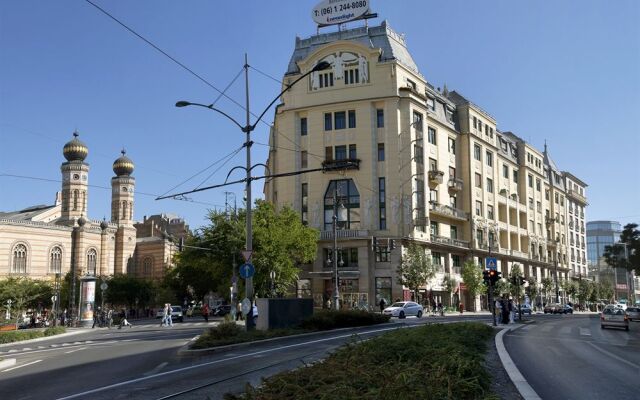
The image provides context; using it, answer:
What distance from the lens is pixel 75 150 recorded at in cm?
9769

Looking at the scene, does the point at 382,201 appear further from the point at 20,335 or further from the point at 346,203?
the point at 20,335

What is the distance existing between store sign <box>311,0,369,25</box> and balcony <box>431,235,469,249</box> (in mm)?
24370

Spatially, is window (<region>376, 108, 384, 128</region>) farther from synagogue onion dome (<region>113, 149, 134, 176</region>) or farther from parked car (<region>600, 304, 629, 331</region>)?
synagogue onion dome (<region>113, 149, 134, 176</region>)

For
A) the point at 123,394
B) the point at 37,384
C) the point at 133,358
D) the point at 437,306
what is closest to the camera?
the point at 123,394

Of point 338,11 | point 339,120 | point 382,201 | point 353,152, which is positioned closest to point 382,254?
point 382,201

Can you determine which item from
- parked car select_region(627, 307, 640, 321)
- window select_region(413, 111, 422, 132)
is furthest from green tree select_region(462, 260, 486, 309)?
parked car select_region(627, 307, 640, 321)

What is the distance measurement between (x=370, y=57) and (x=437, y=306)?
1014 inches

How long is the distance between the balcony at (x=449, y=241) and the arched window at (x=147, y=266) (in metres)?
59.8

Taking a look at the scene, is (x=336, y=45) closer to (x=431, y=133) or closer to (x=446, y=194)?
(x=431, y=133)

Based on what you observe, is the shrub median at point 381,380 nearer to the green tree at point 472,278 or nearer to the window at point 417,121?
the window at point 417,121

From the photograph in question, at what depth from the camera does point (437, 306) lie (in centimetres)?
5784

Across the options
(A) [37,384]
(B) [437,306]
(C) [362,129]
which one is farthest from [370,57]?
(A) [37,384]

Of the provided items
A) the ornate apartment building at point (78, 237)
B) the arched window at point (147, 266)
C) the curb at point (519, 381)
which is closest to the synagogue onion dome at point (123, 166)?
the ornate apartment building at point (78, 237)

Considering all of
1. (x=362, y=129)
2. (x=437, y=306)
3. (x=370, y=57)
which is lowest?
(x=437, y=306)
